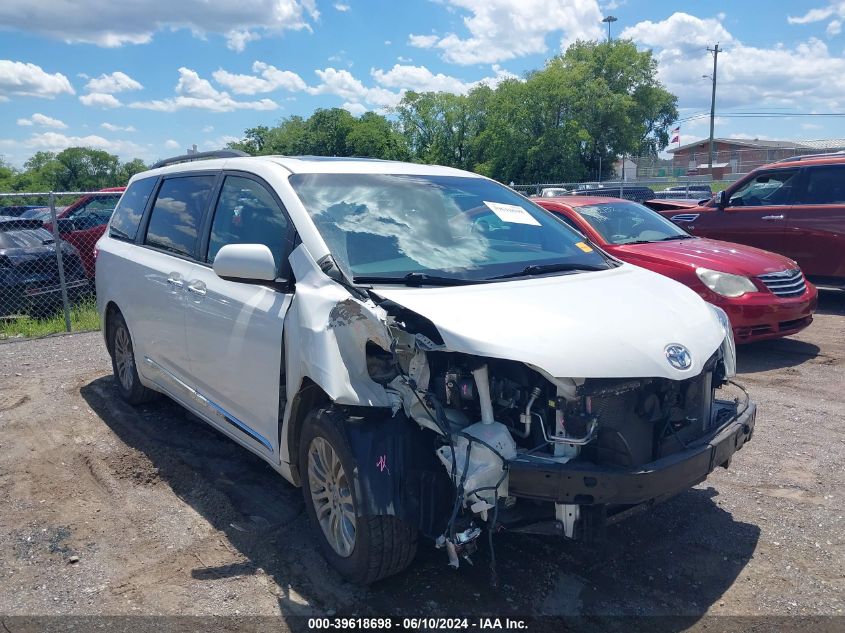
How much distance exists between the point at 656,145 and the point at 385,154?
1137 inches

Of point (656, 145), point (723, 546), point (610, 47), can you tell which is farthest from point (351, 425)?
point (656, 145)

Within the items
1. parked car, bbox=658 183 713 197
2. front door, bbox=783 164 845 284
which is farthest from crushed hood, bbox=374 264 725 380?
parked car, bbox=658 183 713 197

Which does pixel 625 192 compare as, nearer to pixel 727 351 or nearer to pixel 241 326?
pixel 727 351

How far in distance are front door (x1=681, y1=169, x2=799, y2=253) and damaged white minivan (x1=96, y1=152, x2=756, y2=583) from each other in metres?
6.60

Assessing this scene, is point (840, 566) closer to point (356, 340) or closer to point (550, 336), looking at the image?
point (550, 336)

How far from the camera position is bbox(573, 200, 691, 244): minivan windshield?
802 cm

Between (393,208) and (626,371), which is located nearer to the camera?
(626,371)

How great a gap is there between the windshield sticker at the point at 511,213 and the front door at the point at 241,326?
130cm

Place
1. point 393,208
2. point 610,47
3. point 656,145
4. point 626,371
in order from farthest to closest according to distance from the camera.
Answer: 1. point 656,145
2. point 610,47
3. point 393,208
4. point 626,371

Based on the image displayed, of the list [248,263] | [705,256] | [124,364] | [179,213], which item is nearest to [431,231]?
[248,263]

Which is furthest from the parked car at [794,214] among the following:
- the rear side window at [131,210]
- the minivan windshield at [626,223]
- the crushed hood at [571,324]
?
the rear side window at [131,210]

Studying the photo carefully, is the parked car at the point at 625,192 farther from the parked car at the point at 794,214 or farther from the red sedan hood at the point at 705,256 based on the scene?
the red sedan hood at the point at 705,256

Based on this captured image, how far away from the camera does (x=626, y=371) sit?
2.93 m

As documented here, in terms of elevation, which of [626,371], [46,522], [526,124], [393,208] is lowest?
[46,522]
